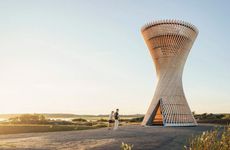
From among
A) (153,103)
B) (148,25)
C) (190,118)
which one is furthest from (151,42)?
(190,118)

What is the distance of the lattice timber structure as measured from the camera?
27328 mm

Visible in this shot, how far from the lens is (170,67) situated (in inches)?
1112

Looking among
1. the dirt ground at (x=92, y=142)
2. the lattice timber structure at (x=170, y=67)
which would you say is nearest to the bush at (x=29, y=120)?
the lattice timber structure at (x=170, y=67)

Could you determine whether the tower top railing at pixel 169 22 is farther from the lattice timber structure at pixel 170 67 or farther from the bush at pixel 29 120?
the bush at pixel 29 120

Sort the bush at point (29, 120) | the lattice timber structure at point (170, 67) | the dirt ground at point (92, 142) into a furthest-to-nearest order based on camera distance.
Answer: the lattice timber structure at point (170, 67) < the bush at point (29, 120) < the dirt ground at point (92, 142)

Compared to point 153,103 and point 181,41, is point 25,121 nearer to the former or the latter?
point 153,103

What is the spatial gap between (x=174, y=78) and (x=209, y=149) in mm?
24903

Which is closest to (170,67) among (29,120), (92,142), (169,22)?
(169,22)

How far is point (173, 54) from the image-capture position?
92.9 feet

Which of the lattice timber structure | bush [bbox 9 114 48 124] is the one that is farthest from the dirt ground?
the lattice timber structure

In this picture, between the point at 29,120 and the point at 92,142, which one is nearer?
the point at 92,142

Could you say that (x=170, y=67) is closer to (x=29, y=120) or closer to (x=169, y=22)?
(x=169, y=22)

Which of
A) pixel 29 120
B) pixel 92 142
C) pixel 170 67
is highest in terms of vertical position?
pixel 170 67

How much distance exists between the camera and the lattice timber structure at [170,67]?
27.3 m
